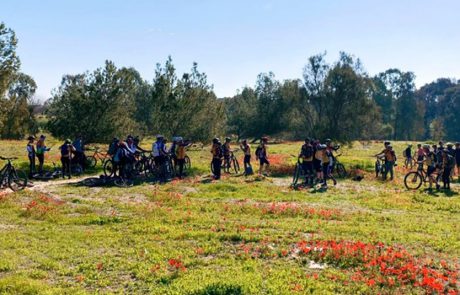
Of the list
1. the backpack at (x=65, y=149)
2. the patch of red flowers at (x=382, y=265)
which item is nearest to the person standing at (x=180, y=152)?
the backpack at (x=65, y=149)

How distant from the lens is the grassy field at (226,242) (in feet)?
26.5

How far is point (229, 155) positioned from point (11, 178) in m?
12.4

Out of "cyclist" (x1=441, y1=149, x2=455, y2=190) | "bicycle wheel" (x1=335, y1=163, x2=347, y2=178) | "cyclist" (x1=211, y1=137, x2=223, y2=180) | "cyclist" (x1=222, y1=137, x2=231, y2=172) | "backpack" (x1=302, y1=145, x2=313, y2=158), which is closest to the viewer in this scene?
"cyclist" (x1=441, y1=149, x2=455, y2=190)

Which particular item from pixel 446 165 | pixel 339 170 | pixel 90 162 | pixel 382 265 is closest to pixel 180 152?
pixel 90 162

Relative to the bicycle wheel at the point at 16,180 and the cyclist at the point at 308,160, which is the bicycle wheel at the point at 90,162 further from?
the cyclist at the point at 308,160

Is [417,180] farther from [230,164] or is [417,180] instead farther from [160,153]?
[160,153]

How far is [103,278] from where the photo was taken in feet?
27.5

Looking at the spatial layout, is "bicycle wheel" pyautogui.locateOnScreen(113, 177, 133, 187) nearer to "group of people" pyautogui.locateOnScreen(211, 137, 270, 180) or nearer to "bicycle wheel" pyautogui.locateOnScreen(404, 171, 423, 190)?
"group of people" pyautogui.locateOnScreen(211, 137, 270, 180)

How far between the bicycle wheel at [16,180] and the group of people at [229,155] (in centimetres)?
942

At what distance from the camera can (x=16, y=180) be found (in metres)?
19.0

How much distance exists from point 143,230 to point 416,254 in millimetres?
7161

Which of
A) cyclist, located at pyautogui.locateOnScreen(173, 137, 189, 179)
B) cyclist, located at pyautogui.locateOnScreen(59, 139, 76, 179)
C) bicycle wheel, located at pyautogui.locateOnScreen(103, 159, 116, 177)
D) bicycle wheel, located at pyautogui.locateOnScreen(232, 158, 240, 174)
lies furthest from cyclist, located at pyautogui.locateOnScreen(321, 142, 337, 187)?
cyclist, located at pyautogui.locateOnScreen(59, 139, 76, 179)

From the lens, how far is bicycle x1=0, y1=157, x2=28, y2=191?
61.3ft

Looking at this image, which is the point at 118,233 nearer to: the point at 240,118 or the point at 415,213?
the point at 415,213
